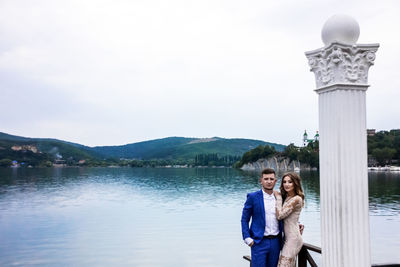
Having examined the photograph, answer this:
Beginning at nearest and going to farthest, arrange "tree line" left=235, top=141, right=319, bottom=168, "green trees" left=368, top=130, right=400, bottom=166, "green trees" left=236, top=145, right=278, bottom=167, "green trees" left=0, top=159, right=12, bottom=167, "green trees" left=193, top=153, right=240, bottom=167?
"green trees" left=368, top=130, right=400, bottom=166, "tree line" left=235, top=141, right=319, bottom=168, "green trees" left=236, top=145, right=278, bottom=167, "green trees" left=0, top=159, right=12, bottom=167, "green trees" left=193, top=153, right=240, bottom=167

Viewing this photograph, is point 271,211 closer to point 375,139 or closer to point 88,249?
point 88,249

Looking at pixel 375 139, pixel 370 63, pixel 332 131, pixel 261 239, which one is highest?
pixel 375 139

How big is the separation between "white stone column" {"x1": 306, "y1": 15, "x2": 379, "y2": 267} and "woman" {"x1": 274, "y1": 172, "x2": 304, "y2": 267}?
1.67 feet

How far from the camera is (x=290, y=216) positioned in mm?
3402

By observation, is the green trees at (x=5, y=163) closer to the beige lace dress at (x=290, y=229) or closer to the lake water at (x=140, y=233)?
the lake water at (x=140, y=233)

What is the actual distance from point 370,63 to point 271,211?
1.53 metres

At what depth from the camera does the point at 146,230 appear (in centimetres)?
1512

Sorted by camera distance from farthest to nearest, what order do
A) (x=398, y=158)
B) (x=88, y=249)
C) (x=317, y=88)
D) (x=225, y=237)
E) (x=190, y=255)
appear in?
(x=398, y=158)
(x=225, y=237)
(x=88, y=249)
(x=190, y=255)
(x=317, y=88)

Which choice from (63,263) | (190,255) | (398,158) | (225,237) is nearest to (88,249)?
(63,263)

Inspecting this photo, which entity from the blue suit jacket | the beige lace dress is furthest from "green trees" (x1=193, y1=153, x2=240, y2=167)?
the beige lace dress

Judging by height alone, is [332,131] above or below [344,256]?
above

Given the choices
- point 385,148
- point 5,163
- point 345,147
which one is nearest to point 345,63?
point 345,147

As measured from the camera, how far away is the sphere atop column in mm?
2789

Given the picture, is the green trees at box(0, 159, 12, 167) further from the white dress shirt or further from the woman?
the woman
